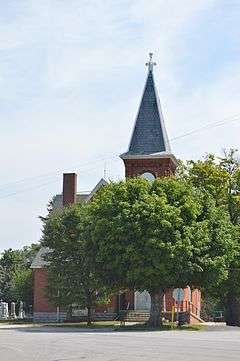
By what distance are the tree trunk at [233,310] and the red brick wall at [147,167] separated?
45.9 ft

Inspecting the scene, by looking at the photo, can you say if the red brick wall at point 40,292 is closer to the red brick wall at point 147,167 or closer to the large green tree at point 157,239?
the red brick wall at point 147,167

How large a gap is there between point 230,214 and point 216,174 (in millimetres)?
3193

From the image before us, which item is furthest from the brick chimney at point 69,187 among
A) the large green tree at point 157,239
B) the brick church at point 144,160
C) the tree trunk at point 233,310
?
the large green tree at point 157,239

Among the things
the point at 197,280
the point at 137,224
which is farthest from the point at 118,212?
the point at 197,280

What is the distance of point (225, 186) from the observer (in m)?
56.3

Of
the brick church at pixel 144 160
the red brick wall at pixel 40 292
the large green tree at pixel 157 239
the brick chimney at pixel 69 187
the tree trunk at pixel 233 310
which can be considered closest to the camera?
the large green tree at pixel 157 239

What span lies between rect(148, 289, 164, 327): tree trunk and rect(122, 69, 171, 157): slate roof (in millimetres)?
20732

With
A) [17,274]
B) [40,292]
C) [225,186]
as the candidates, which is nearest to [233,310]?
[225,186]

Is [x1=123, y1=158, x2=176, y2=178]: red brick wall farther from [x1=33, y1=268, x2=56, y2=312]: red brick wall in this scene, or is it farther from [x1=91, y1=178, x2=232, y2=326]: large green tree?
[x1=91, y1=178, x2=232, y2=326]: large green tree

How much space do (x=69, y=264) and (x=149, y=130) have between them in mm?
16893

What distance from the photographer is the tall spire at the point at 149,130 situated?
223 feet

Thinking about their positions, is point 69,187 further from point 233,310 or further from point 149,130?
point 233,310

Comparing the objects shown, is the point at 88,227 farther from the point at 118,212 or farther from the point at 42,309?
the point at 42,309

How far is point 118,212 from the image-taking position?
158 ft
